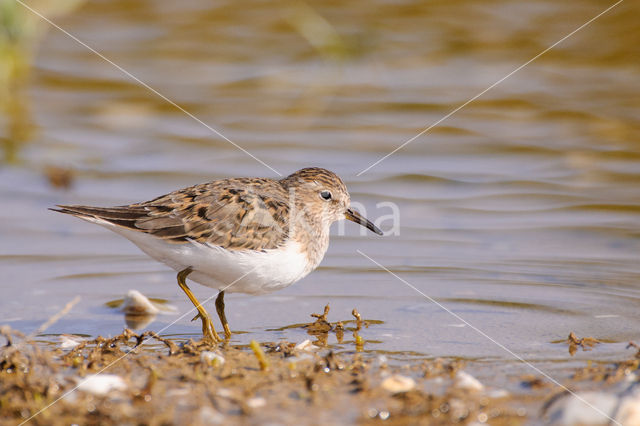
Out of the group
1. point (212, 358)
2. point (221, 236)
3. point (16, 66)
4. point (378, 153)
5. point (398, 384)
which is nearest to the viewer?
point (398, 384)

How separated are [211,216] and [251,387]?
1736mm

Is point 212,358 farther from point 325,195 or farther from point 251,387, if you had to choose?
point 325,195

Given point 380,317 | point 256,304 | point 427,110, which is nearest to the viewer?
point 380,317

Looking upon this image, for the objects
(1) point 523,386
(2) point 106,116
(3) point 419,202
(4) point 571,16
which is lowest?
(1) point 523,386

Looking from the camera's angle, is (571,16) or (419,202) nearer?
(419,202)

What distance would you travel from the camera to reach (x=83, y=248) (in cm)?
787

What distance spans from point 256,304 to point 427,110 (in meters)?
6.53

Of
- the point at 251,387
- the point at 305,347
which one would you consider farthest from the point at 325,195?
the point at 251,387

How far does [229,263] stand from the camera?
18.5ft

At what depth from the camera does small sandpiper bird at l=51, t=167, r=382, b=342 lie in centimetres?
568

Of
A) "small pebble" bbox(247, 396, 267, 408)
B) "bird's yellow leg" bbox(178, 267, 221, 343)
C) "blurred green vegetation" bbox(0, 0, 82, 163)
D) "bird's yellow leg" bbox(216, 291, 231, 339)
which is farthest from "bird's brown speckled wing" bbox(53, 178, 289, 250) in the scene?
"blurred green vegetation" bbox(0, 0, 82, 163)

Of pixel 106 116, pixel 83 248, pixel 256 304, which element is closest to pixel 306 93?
pixel 106 116

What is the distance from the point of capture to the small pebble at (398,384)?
14.0ft

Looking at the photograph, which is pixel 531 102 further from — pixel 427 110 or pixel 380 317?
pixel 380 317
